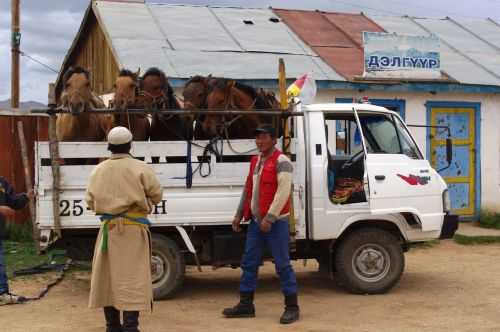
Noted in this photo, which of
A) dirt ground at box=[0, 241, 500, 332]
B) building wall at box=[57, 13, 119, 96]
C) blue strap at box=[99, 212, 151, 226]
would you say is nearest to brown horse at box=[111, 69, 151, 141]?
dirt ground at box=[0, 241, 500, 332]

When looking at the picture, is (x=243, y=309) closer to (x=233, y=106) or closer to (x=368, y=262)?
(x=368, y=262)

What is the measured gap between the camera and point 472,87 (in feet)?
45.2

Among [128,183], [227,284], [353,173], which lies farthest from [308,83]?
[128,183]

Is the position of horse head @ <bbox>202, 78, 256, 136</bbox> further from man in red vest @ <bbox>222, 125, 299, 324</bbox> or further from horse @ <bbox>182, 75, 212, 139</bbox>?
man in red vest @ <bbox>222, 125, 299, 324</bbox>

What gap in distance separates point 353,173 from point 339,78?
5535 millimetres

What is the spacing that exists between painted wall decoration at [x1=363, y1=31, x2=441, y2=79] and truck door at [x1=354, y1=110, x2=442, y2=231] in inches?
206

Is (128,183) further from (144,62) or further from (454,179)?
(454,179)

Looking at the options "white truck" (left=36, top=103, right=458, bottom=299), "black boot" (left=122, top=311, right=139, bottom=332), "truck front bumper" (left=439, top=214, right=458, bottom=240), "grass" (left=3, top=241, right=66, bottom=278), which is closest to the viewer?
"black boot" (left=122, top=311, right=139, bottom=332)

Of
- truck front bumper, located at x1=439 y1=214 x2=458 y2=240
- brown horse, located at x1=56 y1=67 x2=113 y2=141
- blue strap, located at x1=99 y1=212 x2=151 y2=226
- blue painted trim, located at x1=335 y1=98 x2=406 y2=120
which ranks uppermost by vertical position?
blue painted trim, located at x1=335 y1=98 x2=406 y2=120

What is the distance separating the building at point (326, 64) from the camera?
13047mm

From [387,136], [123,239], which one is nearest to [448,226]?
[387,136]

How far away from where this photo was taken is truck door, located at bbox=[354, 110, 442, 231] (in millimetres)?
7699

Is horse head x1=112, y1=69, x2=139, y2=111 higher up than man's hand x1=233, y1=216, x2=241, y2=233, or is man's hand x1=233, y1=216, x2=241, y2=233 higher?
horse head x1=112, y1=69, x2=139, y2=111

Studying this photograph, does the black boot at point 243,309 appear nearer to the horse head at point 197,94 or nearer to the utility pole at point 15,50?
the horse head at point 197,94
